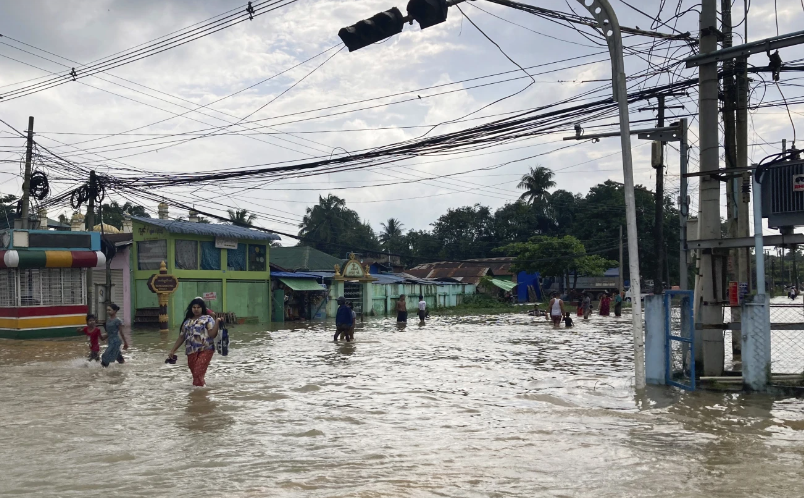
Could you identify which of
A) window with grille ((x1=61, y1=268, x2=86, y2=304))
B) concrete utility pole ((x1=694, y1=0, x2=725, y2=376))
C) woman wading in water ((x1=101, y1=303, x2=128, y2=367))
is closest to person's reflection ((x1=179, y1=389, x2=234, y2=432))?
woman wading in water ((x1=101, y1=303, x2=128, y2=367))

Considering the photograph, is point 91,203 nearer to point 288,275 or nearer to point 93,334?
point 93,334

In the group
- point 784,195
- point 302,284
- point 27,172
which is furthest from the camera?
point 302,284

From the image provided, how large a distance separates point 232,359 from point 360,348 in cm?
415

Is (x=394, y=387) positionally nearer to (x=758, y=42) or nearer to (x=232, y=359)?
(x=232, y=359)

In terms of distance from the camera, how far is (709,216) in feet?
40.9

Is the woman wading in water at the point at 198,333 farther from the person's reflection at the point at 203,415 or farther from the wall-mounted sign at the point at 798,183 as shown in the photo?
the wall-mounted sign at the point at 798,183

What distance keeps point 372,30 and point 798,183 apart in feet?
21.6

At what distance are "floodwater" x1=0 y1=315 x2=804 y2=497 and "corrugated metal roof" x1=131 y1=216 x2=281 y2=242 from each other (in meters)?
18.7

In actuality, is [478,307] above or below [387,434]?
below

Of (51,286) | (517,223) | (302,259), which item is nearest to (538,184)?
(517,223)

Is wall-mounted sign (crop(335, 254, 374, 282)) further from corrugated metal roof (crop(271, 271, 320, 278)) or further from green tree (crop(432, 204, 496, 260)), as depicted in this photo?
green tree (crop(432, 204, 496, 260))

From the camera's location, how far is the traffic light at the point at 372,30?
942cm

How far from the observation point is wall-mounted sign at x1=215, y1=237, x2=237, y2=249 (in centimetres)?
3666

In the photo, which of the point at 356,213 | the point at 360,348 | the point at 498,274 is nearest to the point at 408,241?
the point at 356,213
